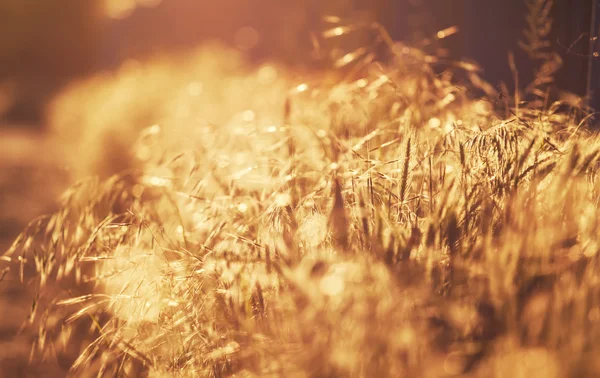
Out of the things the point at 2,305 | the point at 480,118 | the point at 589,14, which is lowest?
the point at 2,305

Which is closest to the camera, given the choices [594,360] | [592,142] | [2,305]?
[594,360]

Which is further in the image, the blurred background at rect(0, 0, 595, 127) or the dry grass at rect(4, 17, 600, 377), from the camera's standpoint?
the blurred background at rect(0, 0, 595, 127)

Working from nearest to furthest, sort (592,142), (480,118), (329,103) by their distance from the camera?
(592,142)
(480,118)
(329,103)

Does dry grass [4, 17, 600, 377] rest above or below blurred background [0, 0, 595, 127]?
below

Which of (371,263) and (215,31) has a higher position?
(215,31)

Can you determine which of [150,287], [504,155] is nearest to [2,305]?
[150,287]

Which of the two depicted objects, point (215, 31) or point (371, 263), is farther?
point (215, 31)

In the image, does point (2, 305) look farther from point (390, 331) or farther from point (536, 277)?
point (536, 277)

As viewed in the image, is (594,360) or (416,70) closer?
(594,360)

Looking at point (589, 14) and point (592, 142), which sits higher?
point (589, 14)

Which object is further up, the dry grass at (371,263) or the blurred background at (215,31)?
the blurred background at (215,31)

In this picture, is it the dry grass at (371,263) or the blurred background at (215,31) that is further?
the blurred background at (215,31)
